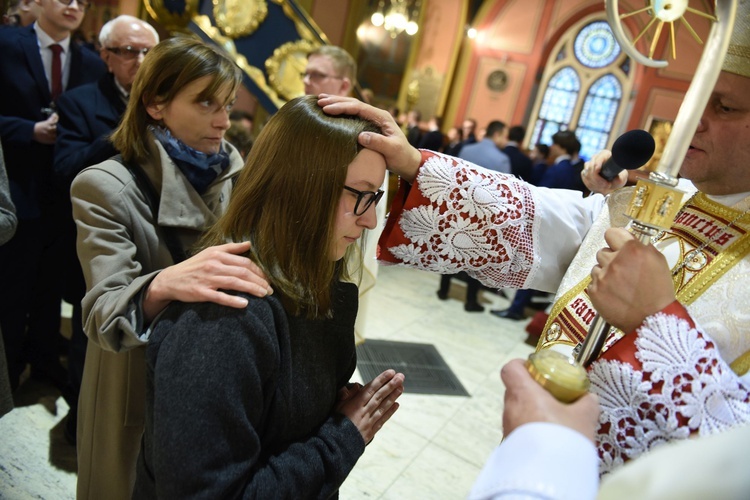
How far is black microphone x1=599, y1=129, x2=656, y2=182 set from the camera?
116 cm

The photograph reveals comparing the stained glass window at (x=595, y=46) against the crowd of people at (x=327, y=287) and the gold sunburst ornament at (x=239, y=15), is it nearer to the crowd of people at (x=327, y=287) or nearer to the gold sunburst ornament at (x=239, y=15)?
the gold sunburst ornament at (x=239, y=15)

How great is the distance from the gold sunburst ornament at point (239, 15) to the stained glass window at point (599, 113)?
37.3ft

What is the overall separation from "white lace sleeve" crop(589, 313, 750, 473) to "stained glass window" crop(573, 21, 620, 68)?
1418 centimetres

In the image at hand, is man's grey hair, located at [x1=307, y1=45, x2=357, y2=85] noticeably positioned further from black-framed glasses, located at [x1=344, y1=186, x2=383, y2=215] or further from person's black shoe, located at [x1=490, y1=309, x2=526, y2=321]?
person's black shoe, located at [x1=490, y1=309, x2=526, y2=321]

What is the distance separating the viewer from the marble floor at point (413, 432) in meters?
2.15

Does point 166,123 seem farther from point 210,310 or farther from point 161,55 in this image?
point 210,310

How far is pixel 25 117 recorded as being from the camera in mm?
2479

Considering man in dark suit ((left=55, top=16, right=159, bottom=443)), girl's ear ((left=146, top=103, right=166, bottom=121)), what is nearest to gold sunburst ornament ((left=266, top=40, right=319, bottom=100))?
man in dark suit ((left=55, top=16, right=159, bottom=443))

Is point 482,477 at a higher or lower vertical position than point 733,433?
lower

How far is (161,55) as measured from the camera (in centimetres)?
166

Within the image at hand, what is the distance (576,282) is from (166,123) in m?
1.40

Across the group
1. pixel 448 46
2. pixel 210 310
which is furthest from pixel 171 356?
pixel 448 46

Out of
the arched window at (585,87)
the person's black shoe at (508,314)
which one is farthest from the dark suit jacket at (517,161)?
the arched window at (585,87)

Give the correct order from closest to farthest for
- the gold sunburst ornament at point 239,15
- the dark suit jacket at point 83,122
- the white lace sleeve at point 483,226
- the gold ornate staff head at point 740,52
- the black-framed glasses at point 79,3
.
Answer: the gold ornate staff head at point 740,52
the white lace sleeve at point 483,226
the dark suit jacket at point 83,122
the black-framed glasses at point 79,3
the gold sunburst ornament at point 239,15
